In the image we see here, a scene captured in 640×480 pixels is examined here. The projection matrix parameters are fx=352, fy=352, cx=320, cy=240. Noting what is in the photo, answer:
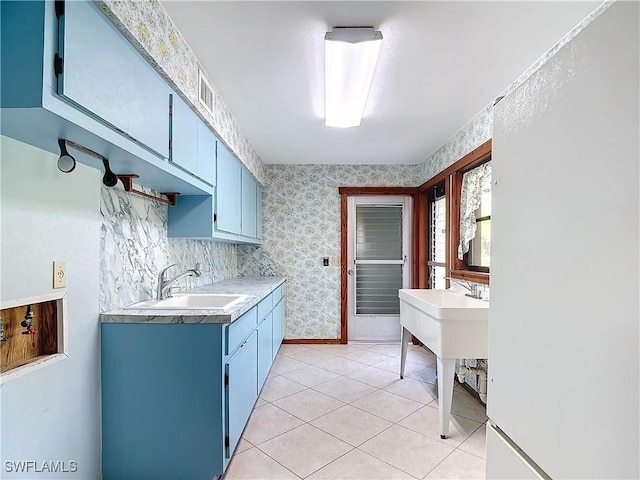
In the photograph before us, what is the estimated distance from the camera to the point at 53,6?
1007 millimetres

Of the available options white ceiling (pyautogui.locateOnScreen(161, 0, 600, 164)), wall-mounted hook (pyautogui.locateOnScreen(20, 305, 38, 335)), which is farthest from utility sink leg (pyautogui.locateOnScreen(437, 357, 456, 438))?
wall-mounted hook (pyautogui.locateOnScreen(20, 305, 38, 335))

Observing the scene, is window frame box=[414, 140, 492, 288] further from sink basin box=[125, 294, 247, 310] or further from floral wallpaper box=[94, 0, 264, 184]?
floral wallpaper box=[94, 0, 264, 184]

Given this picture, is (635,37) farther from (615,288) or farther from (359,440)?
(359,440)

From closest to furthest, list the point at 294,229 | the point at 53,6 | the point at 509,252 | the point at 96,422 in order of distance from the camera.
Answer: the point at 509,252, the point at 53,6, the point at 96,422, the point at 294,229

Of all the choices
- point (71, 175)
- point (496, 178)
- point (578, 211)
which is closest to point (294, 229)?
point (71, 175)

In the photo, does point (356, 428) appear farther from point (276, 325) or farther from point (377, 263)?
point (377, 263)

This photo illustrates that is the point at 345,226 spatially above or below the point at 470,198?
below

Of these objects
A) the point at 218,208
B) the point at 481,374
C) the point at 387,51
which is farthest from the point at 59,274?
the point at 481,374

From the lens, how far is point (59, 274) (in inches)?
58.9

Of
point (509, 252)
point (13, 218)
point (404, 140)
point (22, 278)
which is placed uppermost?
point (404, 140)

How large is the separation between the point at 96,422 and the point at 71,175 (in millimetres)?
1204

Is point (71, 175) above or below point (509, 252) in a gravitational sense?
above

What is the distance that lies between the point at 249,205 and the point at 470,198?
7.22 feet

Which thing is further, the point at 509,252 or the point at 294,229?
the point at 294,229
